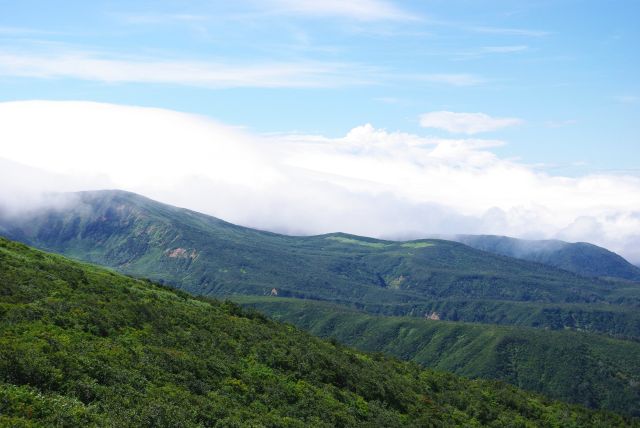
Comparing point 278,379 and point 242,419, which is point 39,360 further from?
point 278,379

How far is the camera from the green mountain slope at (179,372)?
166 ft

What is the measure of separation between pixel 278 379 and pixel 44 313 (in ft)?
103

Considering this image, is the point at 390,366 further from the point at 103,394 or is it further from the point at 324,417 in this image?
the point at 103,394

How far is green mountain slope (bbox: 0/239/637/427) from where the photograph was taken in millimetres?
50500

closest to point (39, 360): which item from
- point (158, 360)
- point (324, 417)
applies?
point (158, 360)

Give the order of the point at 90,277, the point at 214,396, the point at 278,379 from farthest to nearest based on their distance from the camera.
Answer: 1. the point at 90,277
2. the point at 278,379
3. the point at 214,396

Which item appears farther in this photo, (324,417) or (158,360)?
(324,417)

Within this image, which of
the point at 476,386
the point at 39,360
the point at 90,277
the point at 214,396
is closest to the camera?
the point at 39,360

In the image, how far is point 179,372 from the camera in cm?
6719

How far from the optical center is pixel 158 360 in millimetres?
66688

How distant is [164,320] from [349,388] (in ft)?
99.6

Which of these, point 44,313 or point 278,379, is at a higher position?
point 44,313

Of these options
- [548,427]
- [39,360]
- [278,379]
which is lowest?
[548,427]

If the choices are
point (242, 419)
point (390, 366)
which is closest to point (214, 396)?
point (242, 419)
